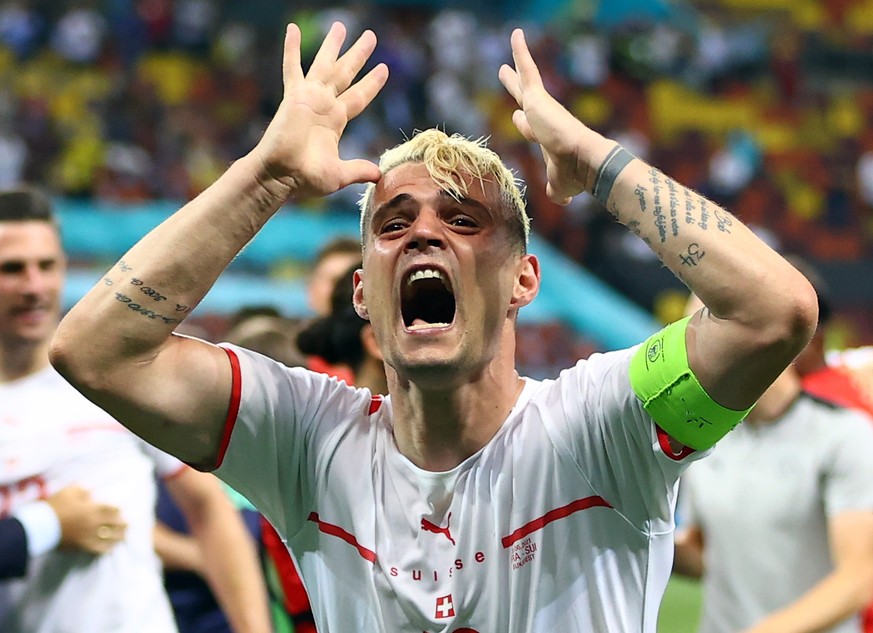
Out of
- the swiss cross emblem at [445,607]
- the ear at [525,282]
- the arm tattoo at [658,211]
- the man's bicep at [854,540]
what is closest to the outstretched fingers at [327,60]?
the ear at [525,282]

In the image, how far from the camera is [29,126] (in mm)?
15109

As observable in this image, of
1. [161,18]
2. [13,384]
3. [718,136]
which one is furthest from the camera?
[718,136]

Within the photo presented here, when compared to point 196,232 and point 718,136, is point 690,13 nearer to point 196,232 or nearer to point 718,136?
point 718,136

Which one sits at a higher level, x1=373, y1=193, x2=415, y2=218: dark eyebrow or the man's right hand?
x1=373, y1=193, x2=415, y2=218: dark eyebrow

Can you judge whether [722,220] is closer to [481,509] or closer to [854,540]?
[481,509]

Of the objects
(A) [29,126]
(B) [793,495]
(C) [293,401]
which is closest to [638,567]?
(C) [293,401]

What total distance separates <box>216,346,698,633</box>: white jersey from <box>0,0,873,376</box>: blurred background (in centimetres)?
973

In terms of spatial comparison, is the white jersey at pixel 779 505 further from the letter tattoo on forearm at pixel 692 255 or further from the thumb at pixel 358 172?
the thumb at pixel 358 172

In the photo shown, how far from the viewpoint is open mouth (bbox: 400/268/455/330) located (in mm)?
2785

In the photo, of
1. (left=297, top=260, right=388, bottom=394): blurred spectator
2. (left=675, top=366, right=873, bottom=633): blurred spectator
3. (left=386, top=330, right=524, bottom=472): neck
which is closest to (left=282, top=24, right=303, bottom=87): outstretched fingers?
(left=386, top=330, right=524, bottom=472): neck

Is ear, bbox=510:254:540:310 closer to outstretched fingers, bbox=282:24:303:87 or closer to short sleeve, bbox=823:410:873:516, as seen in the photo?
outstretched fingers, bbox=282:24:303:87

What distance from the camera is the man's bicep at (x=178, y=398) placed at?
268cm

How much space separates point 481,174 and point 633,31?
61.2 ft

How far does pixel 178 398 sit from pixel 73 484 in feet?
4.71
